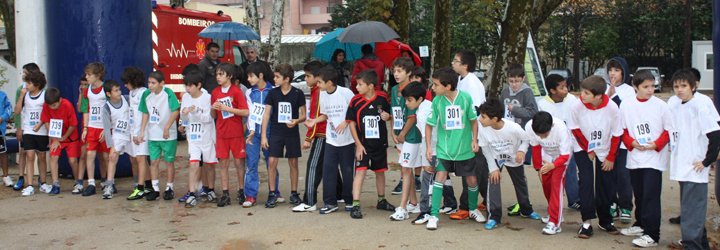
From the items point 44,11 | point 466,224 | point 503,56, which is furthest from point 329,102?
point 503,56

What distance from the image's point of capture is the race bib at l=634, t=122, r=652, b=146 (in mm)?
4965

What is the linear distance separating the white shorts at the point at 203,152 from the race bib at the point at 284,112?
0.93m

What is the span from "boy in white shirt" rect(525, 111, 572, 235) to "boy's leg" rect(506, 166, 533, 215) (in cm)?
34

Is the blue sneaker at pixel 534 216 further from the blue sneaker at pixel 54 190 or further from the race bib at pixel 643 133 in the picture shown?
the blue sneaker at pixel 54 190

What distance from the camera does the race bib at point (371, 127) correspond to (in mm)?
6020

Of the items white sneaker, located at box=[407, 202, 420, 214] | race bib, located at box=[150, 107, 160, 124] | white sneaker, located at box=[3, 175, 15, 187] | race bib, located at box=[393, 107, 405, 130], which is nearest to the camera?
race bib, located at box=[393, 107, 405, 130]

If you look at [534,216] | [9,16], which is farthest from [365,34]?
[9,16]

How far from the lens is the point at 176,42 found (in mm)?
12281

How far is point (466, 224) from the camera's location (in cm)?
582

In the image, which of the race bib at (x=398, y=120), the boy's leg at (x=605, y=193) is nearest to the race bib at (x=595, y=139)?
the boy's leg at (x=605, y=193)

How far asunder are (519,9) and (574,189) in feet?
19.2

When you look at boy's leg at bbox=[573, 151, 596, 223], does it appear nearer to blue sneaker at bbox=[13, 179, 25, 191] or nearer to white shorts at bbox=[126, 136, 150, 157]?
white shorts at bbox=[126, 136, 150, 157]

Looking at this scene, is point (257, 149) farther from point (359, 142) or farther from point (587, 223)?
point (587, 223)

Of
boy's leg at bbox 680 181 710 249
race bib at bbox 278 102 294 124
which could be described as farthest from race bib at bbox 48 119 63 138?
boy's leg at bbox 680 181 710 249
